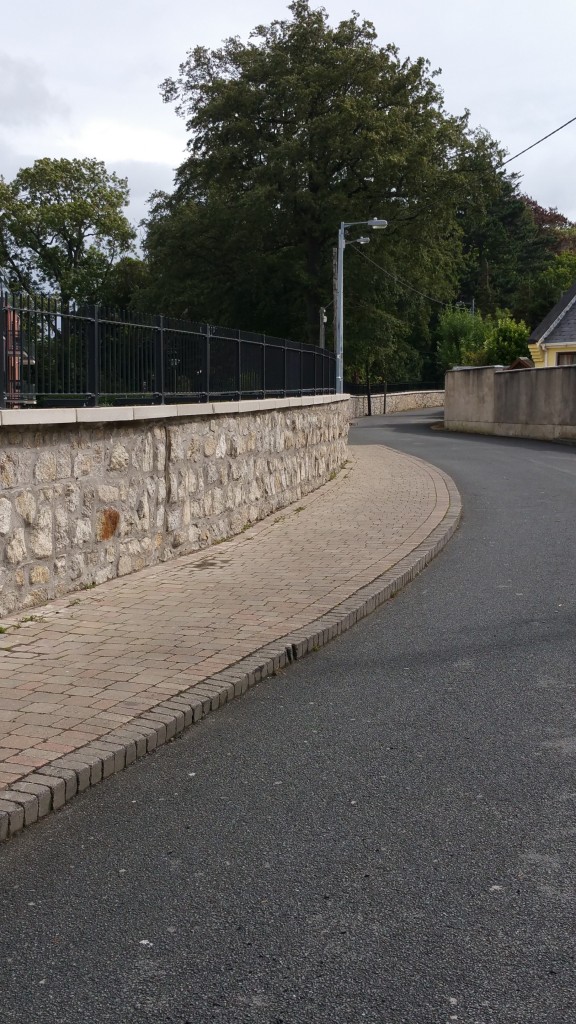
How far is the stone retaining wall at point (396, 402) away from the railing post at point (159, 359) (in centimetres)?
4951

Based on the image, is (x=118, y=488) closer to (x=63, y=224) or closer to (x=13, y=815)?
(x=13, y=815)

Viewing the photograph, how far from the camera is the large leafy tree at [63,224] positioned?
66.6 metres

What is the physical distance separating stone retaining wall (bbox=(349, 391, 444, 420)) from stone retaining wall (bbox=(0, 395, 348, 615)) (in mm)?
47881

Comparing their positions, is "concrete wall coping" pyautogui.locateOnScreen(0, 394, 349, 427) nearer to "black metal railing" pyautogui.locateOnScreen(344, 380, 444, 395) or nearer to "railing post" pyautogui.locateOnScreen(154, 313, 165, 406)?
"railing post" pyautogui.locateOnScreen(154, 313, 165, 406)

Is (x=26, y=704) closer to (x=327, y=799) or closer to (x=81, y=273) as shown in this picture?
(x=327, y=799)

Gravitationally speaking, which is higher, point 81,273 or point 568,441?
point 81,273

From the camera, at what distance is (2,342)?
24.2ft

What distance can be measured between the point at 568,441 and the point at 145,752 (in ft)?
85.0

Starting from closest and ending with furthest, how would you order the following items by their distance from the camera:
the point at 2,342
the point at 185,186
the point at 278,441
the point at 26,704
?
the point at 26,704 → the point at 2,342 → the point at 278,441 → the point at 185,186

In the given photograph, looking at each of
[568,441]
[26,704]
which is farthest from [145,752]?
[568,441]

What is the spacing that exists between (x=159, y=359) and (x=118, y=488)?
5.86ft

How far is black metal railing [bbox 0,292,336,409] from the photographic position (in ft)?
25.0

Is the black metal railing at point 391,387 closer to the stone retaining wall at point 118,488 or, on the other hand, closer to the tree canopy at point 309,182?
the tree canopy at point 309,182

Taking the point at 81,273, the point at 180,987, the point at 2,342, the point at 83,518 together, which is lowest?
the point at 180,987
